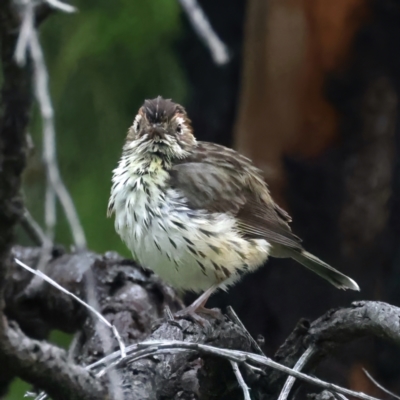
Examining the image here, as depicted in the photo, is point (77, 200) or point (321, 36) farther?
point (321, 36)

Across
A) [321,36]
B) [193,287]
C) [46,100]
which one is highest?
[321,36]

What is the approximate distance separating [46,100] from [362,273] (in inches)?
176

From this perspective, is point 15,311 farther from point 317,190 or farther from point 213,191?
point 317,190

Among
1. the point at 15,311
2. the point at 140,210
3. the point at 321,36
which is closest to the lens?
the point at 140,210

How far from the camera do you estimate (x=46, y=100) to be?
4.56 feet

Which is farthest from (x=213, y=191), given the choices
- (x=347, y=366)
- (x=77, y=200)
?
(x=347, y=366)

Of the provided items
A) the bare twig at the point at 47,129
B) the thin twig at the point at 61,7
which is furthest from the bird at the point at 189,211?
the bare twig at the point at 47,129

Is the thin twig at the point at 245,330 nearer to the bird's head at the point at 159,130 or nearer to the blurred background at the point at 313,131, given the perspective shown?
the bird's head at the point at 159,130

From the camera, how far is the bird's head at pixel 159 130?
3.69 meters

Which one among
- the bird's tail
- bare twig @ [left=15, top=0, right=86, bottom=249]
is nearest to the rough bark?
bare twig @ [left=15, top=0, right=86, bottom=249]

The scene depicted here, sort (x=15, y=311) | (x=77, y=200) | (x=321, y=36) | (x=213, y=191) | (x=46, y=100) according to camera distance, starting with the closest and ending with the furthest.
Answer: (x=46, y=100) → (x=213, y=191) → (x=15, y=311) → (x=77, y=200) → (x=321, y=36)

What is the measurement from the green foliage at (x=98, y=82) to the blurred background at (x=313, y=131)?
145 millimetres

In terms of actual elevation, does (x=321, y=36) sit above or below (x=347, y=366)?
above

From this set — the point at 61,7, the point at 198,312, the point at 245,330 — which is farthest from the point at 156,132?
the point at 61,7
